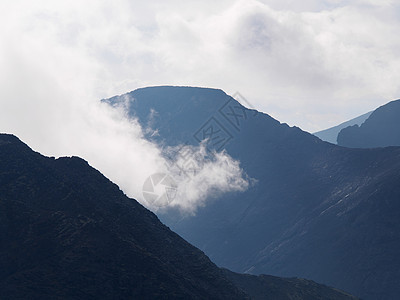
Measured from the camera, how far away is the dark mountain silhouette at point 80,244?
93250 mm

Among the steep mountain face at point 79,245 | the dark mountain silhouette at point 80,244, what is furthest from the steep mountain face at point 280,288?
the steep mountain face at point 79,245

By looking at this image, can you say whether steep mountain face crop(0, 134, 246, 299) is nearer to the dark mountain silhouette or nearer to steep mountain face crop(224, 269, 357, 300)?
the dark mountain silhouette

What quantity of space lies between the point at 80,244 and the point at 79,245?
0.34 meters

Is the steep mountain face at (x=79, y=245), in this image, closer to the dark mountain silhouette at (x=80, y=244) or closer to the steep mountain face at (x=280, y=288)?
the dark mountain silhouette at (x=80, y=244)

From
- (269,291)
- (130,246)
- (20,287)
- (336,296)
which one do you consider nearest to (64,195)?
(130,246)

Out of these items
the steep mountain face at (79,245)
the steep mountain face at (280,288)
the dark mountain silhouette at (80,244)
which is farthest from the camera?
the steep mountain face at (280,288)

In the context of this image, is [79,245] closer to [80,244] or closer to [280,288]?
[80,244]

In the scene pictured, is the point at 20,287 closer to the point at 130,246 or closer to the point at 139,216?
the point at 130,246

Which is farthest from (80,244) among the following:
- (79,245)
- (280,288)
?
(280,288)

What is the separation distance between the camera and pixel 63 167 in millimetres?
133750

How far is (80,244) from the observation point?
101m

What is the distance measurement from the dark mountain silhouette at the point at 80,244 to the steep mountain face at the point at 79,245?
0.64ft

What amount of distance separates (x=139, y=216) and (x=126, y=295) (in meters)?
37.0

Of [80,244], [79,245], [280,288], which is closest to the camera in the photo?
[79,245]
